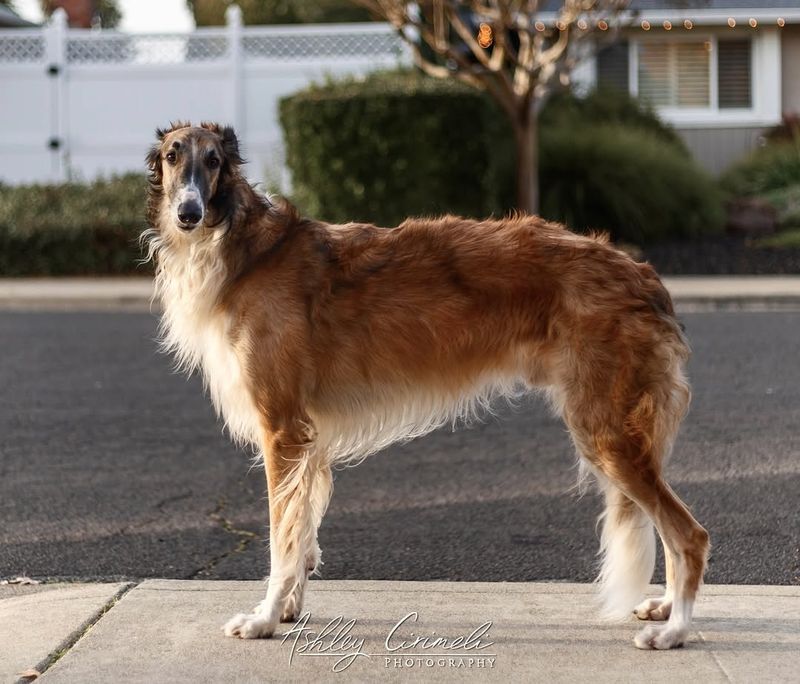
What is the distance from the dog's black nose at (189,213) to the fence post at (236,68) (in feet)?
57.0

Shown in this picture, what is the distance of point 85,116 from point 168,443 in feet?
51.6

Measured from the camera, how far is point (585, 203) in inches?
755

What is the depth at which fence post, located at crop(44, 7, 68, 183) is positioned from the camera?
72.0 ft

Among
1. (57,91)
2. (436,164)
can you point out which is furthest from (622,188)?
(57,91)

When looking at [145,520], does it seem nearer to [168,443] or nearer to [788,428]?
[168,443]

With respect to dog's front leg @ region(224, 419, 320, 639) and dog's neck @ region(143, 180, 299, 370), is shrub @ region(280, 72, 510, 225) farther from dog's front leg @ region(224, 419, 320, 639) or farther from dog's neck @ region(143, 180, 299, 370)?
dog's front leg @ region(224, 419, 320, 639)

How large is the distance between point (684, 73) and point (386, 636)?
25.7 metres

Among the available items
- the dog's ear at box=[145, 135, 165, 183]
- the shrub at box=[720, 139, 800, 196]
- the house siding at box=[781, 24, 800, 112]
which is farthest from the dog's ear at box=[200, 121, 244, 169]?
the house siding at box=[781, 24, 800, 112]

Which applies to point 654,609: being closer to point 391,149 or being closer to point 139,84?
point 391,149

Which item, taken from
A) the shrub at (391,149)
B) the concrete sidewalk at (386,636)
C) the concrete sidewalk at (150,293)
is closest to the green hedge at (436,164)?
the shrub at (391,149)

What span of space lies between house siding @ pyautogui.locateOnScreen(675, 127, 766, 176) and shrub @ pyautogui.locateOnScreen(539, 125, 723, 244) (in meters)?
7.28

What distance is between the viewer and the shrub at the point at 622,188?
1900cm

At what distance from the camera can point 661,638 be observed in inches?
168

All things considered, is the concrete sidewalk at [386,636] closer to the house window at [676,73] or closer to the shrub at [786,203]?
the shrub at [786,203]
